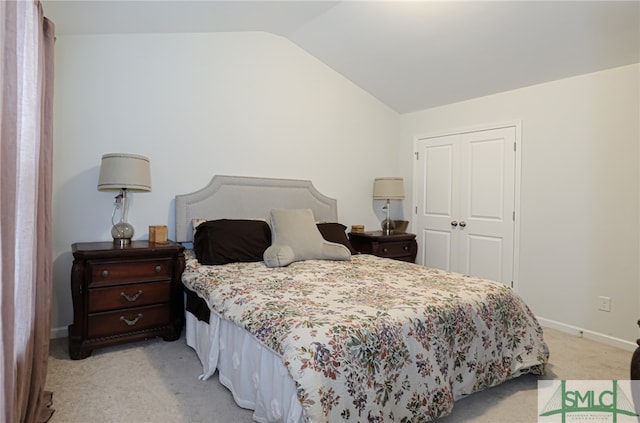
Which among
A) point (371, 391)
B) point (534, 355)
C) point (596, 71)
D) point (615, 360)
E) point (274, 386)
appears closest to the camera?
point (371, 391)

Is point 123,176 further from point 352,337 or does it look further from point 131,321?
point 352,337

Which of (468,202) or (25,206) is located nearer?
(25,206)

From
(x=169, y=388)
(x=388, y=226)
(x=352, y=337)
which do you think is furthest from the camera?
(x=388, y=226)

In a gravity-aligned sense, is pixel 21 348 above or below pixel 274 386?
above

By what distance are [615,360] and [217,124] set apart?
12.3 ft

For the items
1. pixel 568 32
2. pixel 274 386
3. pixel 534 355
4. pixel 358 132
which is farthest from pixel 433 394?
pixel 358 132

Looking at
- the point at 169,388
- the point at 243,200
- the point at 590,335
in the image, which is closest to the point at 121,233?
the point at 243,200

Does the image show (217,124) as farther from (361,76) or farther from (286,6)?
(361,76)

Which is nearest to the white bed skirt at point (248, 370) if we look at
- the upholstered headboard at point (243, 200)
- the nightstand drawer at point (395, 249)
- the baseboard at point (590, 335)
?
the upholstered headboard at point (243, 200)

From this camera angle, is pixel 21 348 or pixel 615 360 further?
pixel 615 360

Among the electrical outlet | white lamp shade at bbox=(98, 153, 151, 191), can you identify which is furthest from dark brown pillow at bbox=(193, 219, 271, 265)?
the electrical outlet

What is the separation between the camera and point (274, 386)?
176 centimetres

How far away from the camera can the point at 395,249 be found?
4320mm

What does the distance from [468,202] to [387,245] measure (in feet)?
3.29
